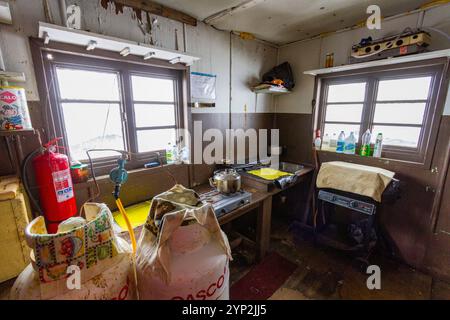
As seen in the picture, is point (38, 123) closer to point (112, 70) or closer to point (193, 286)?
point (112, 70)

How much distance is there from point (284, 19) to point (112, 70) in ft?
5.62

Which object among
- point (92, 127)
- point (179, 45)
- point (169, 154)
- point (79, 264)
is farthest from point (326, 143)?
point (79, 264)

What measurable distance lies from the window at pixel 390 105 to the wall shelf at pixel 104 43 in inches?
72.5

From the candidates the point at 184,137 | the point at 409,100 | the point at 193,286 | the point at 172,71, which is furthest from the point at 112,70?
the point at 409,100

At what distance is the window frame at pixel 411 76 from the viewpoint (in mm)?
1826

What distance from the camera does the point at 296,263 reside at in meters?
2.10

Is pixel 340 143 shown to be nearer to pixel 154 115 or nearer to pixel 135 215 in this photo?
pixel 154 115

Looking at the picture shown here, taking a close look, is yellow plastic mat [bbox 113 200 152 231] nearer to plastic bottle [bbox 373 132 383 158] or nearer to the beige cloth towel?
the beige cloth towel

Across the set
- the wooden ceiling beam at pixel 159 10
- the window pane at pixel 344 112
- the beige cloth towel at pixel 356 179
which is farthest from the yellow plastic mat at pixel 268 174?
the wooden ceiling beam at pixel 159 10

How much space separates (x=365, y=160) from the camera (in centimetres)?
227

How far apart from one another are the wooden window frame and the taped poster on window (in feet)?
0.30

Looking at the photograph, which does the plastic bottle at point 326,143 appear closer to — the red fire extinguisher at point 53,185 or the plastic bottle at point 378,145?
the plastic bottle at point 378,145

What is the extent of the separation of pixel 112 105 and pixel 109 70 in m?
0.27
